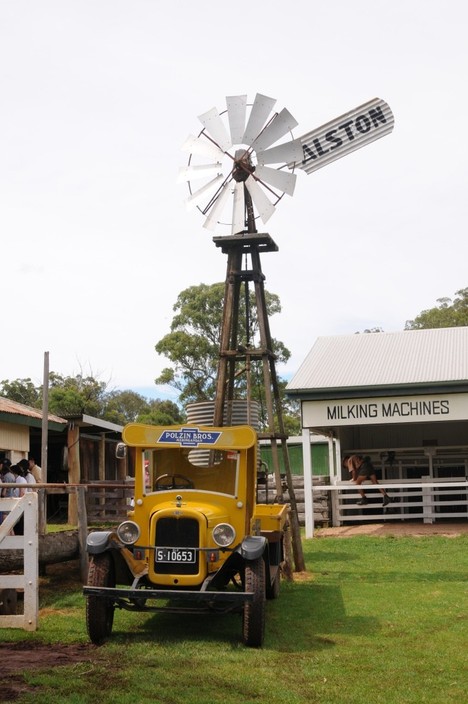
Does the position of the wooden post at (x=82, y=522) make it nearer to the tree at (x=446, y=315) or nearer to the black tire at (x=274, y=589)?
the black tire at (x=274, y=589)

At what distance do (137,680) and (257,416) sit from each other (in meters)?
7.80

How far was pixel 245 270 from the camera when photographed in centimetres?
1499

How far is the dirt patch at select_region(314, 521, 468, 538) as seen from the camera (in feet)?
68.8

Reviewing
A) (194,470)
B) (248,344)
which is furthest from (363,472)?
(194,470)

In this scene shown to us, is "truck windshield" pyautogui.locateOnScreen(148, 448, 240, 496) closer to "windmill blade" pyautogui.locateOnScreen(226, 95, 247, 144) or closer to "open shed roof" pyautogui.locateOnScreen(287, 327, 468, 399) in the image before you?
"windmill blade" pyautogui.locateOnScreen(226, 95, 247, 144)

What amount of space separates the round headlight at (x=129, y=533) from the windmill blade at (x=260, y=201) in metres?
6.23

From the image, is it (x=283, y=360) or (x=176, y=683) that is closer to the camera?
(x=176, y=683)

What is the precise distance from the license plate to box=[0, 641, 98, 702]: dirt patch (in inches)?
43.9

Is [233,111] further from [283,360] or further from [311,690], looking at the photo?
[283,360]

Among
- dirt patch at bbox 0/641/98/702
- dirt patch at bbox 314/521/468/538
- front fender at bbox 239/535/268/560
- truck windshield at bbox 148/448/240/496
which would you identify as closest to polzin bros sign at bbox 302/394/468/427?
dirt patch at bbox 314/521/468/538

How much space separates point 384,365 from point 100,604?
16.2 metres

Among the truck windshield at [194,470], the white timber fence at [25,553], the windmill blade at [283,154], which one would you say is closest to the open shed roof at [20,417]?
the windmill blade at [283,154]

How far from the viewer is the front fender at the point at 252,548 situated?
31.1 ft

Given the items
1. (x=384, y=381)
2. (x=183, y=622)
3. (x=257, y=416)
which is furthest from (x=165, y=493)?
(x=384, y=381)
